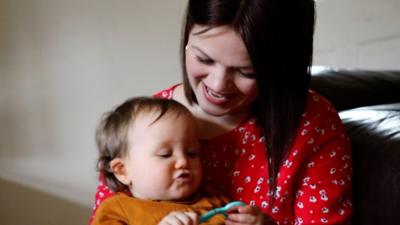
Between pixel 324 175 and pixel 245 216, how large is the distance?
22 centimetres

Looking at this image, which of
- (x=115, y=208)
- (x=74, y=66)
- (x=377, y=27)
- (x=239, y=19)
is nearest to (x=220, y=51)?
(x=239, y=19)

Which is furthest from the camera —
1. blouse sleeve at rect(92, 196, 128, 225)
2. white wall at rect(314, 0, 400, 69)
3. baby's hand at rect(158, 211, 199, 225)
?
white wall at rect(314, 0, 400, 69)

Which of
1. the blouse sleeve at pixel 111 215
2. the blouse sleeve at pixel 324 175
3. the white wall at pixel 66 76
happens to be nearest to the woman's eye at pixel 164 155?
the blouse sleeve at pixel 111 215

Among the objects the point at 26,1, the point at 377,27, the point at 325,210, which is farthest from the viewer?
the point at 377,27

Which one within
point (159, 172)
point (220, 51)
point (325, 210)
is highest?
point (220, 51)

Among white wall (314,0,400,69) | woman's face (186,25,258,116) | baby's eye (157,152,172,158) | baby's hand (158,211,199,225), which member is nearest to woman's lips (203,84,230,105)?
woman's face (186,25,258,116)

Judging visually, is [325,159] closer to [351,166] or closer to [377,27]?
[351,166]

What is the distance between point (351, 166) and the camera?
3.22 feet

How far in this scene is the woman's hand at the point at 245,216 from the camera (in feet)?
2.69

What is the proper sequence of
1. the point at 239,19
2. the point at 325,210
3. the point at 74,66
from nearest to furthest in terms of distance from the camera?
the point at 239,19, the point at 325,210, the point at 74,66

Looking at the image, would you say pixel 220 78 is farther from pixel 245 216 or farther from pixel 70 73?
pixel 70 73

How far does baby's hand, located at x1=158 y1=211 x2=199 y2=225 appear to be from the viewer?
0.78 meters

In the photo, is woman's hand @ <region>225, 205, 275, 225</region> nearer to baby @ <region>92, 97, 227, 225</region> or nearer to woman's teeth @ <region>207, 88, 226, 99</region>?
baby @ <region>92, 97, 227, 225</region>

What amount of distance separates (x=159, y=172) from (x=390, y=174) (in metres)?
0.45
